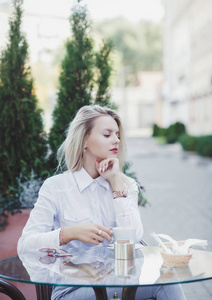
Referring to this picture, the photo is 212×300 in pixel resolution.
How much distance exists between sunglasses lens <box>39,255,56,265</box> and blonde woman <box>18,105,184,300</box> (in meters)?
0.10

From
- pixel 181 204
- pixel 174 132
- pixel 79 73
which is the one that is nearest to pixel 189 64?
pixel 174 132

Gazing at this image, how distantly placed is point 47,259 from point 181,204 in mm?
8369

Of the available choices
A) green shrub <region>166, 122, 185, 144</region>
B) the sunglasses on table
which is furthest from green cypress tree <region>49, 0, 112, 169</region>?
green shrub <region>166, 122, 185, 144</region>

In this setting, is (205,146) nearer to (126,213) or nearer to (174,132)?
(174,132)

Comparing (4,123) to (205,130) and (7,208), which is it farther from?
(205,130)

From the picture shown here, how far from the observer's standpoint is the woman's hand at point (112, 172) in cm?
309

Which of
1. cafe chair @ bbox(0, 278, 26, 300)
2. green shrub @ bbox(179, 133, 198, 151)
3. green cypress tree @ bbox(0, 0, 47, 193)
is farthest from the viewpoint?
green shrub @ bbox(179, 133, 198, 151)

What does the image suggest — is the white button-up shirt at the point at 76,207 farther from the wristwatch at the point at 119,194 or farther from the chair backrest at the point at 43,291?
the chair backrest at the point at 43,291

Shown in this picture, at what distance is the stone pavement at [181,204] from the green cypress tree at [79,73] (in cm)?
221

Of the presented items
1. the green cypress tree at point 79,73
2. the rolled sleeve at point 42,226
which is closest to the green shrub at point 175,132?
the green cypress tree at point 79,73

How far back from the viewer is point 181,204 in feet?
35.3

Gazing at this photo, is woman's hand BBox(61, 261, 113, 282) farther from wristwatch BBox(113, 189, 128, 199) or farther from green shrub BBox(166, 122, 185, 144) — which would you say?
green shrub BBox(166, 122, 185, 144)

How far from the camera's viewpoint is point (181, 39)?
137ft

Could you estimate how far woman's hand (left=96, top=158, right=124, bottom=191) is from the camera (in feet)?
10.1
